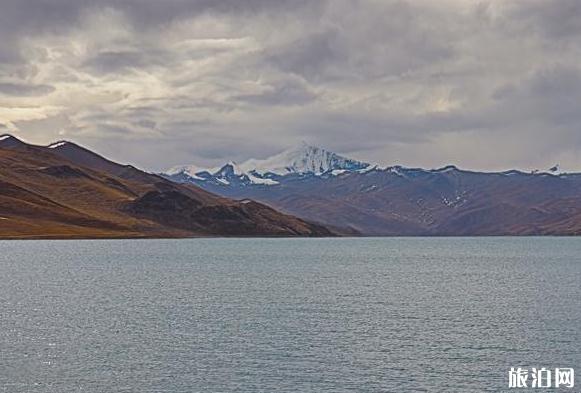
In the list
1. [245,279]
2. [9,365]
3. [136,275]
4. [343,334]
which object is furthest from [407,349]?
[136,275]

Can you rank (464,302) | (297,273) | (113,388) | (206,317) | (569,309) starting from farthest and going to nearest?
(297,273)
(464,302)
(569,309)
(206,317)
(113,388)

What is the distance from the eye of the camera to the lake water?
196 feet

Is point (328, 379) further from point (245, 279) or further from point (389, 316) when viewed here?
point (245, 279)

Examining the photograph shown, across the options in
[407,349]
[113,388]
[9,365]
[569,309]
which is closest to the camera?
[113,388]

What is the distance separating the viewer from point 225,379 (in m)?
59.4

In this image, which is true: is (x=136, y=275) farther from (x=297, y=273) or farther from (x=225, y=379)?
(x=225, y=379)

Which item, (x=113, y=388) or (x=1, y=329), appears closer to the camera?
(x=113, y=388)

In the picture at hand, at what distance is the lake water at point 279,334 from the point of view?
5972 centimetres

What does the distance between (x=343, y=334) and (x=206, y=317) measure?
19126 mm

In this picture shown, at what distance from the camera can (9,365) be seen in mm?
63312

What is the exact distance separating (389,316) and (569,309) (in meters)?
24.1

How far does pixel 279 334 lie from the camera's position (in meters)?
78.9

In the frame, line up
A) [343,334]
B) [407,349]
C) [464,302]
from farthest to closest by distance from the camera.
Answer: [464,302] → [343,334] → [407,349]

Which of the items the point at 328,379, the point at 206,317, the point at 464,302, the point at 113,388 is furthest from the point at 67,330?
the point at 464,302
